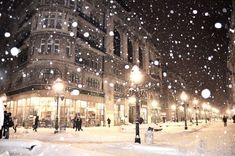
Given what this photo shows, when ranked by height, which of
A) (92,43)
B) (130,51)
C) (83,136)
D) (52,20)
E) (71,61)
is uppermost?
(52,20)

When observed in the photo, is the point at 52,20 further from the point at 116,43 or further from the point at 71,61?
the point at 116,43

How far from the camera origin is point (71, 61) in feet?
103

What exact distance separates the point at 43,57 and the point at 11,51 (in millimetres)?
14357

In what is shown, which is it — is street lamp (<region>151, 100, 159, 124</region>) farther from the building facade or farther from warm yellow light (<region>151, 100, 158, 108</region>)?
the building facade

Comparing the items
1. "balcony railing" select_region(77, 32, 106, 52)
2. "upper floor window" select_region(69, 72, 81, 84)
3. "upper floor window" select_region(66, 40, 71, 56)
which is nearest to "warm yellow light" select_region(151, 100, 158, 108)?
"balcony railing" select_region(77, 32, 106, 52)

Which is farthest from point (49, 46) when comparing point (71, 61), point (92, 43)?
point (92, 43)

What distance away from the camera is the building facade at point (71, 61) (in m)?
30.4

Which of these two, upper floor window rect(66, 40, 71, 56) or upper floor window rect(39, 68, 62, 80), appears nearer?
upper floor window rect(39, 68, 62, 80)

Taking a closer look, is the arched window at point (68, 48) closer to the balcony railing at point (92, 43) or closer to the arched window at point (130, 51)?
the balcony railing at point (92, 43)

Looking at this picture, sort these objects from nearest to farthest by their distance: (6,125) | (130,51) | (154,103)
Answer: (6,125) < (130,51) < (154,103)

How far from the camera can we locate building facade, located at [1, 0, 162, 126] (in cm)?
3039

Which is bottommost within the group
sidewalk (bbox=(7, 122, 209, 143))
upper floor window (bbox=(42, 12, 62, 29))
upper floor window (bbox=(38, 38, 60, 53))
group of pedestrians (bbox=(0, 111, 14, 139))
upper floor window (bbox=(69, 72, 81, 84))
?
sidewalk (bbox=(7, 122, 209, 143))

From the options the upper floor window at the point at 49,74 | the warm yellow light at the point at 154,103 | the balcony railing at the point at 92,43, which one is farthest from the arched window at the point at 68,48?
the warm yellow light at the point at 154,103

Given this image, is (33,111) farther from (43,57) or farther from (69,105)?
(43,57)
